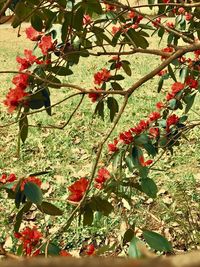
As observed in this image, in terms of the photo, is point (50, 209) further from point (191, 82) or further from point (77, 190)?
point (191, 82)

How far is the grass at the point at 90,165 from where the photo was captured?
2.67 m

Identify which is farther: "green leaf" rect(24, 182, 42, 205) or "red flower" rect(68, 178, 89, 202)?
"red flower" rect(68, 178, 89, 202)

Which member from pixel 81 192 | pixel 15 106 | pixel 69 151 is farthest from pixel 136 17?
pixel 69 151

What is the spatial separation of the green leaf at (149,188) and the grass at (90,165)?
331 mm

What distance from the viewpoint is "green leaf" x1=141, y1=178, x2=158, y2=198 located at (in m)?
1.33

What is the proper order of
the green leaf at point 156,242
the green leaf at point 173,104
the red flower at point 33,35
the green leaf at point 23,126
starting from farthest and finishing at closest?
the green leaf at point 173,104, the red flower at point 33,35, the green leaf at point 23,126, the green leaf at point 156,242

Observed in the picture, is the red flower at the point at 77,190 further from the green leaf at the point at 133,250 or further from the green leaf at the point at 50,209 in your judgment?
the green leaf at the point at 133,250

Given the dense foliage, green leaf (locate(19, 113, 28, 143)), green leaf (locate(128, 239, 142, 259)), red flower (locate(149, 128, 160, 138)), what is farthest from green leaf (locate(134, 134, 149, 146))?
green leaf (locate(128, 239, 142, 259))

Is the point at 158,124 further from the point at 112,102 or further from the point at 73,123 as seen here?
the point at 73,123

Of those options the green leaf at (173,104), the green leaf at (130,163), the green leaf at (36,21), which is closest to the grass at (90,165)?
the green leaf at (130,163)

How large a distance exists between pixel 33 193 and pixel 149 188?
0.40 meters

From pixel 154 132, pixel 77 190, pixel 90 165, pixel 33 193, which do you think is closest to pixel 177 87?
pixel 154 132

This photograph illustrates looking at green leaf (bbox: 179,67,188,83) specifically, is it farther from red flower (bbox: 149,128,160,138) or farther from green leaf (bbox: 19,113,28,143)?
green leaf (bbox: 19,113,28,143)

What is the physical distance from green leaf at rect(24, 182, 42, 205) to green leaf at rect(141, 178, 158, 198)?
1.21 feet
